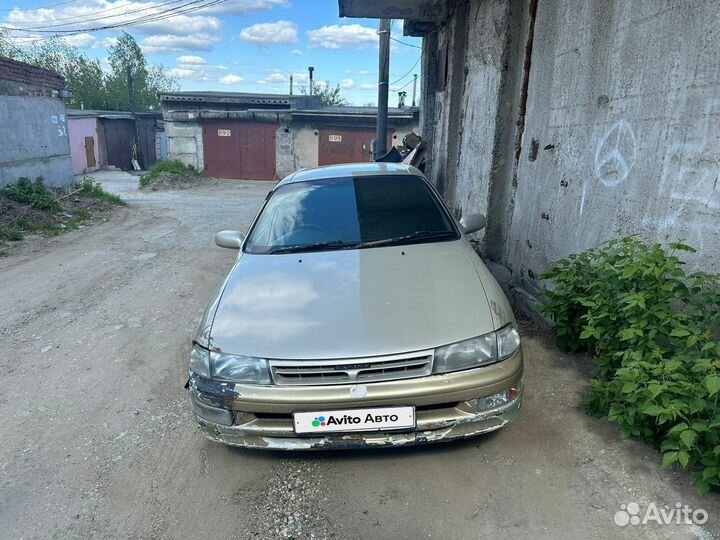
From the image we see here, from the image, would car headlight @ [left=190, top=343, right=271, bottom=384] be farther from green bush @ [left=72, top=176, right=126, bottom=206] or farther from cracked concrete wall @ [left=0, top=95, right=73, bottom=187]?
green bush @ [left=72, top=176, right=126, bottom=206]

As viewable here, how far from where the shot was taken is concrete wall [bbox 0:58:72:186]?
989 centimetres

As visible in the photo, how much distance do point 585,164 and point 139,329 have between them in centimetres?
411

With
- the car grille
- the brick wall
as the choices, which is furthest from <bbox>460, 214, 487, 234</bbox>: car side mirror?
the brick wall

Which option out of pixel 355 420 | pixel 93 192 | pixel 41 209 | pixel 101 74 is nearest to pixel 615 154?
pixel 355 420

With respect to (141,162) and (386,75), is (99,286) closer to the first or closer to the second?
(386,75)

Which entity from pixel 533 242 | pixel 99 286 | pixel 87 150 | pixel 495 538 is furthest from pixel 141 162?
pixel 495 538

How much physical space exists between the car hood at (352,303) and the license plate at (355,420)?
261mm

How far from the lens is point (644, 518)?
6.86ft

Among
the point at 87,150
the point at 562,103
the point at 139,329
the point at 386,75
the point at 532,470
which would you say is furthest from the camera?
the point at 87,150

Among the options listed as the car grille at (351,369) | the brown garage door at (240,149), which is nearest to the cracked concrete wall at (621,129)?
the car grille at (351,369)

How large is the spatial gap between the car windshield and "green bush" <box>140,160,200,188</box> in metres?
17.1

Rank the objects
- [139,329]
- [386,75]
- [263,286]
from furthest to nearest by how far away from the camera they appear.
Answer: [386,75], [139,329], [263,286]

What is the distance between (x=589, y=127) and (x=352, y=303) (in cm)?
246

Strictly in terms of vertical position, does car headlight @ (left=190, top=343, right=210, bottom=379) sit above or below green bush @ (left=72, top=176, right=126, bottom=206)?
above
